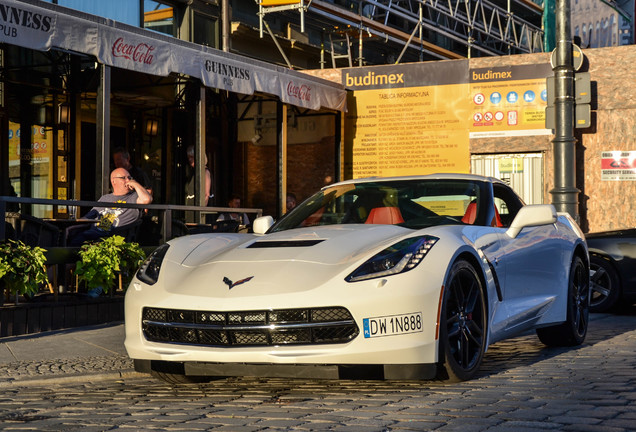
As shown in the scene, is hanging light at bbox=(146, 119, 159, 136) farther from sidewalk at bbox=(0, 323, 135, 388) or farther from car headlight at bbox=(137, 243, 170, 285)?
car headlight at bbox=(137, 243, 170, 285)

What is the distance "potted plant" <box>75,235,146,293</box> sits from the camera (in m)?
9.33

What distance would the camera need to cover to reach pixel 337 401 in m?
5.25

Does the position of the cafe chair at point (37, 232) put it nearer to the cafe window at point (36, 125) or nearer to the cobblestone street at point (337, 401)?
the cobblestone street at point (337, 401)

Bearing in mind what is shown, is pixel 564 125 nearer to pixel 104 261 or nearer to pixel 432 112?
pixel 432 112

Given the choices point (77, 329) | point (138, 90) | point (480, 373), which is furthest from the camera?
point (138, 90)

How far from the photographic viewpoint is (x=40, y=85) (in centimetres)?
1659

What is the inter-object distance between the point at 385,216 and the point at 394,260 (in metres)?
1.25

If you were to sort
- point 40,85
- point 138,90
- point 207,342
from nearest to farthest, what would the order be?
point 207,342, point 40,85, point 138,90

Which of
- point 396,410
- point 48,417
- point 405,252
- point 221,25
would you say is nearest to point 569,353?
point 405,252

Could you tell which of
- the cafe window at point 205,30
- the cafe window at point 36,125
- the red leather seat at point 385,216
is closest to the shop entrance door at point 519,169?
the cafe window at point 205,30

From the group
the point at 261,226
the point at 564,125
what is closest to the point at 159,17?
the point at 564,125

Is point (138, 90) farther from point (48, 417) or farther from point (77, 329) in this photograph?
point (48, 417)

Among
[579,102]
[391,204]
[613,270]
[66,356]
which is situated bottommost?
[66,356]

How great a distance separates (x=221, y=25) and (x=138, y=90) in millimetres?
3332
